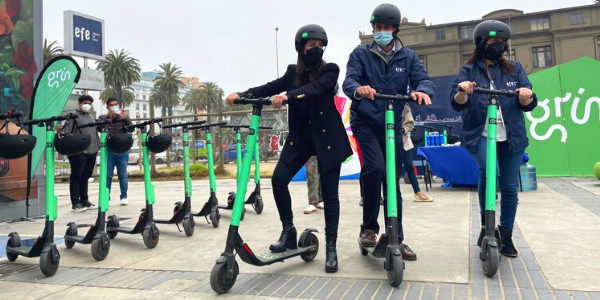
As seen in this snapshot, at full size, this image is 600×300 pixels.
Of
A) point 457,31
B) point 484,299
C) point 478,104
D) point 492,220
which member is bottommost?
point 484,299

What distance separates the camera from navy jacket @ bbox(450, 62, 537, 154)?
3520 millimetres

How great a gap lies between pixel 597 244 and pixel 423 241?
1478 mm

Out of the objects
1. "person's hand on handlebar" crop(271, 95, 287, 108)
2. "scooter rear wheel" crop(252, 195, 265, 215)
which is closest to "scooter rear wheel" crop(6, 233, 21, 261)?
"person's hand on handlebar" crop(271, 95, 287, 108)

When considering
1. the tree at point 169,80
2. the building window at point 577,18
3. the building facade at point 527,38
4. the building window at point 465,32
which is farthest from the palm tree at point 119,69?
the building window at point 577,18

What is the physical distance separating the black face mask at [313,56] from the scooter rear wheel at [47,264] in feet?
8.52

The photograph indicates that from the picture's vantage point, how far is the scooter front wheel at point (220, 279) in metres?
2.86

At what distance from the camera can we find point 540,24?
46.2 m

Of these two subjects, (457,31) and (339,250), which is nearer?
(339,250)

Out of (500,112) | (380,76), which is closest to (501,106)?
(500,112)

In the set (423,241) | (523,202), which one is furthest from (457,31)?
(423,241)

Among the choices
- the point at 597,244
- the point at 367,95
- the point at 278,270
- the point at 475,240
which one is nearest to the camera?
the point at 367,95

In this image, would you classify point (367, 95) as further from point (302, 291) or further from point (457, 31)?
point (457, 31)

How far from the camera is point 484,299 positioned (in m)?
2.64

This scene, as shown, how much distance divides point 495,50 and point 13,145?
3.90 m
